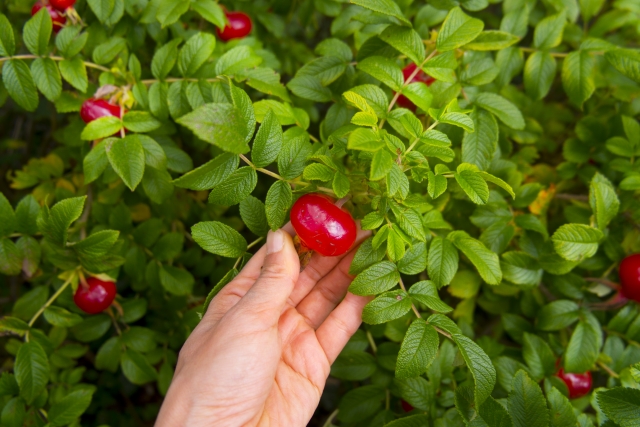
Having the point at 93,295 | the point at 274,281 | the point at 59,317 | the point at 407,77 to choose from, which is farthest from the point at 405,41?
the point at 59,317

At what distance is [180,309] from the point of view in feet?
6.93

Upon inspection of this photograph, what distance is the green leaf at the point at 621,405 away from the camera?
119 cm

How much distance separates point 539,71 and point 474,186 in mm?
846

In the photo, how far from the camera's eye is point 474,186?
1287mm

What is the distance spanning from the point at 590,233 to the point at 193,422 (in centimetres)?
145

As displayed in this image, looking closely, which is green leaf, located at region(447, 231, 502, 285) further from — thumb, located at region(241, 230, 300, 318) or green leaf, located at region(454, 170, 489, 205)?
thumb, located at region(241, 230, 300, 318)

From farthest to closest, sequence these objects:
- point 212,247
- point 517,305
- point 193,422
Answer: point 517,305 → point 212,247 → point 193,422

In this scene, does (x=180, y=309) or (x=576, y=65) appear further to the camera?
(x=180, y=309)

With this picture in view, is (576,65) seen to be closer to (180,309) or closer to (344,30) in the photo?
(344,30)

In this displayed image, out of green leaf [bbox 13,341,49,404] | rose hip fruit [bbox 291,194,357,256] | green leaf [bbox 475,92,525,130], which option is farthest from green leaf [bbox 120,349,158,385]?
green leaf [bbox 475,92,525,130]

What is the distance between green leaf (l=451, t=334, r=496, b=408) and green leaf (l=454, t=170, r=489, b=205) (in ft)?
1.37

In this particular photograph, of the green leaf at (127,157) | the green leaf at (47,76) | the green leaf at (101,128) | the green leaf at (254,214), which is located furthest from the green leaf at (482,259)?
the green leaf at (47,76)

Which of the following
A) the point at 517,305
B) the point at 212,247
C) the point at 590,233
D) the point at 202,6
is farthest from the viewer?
the point at 517,305

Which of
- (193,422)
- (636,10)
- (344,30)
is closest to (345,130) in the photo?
(344,30)
